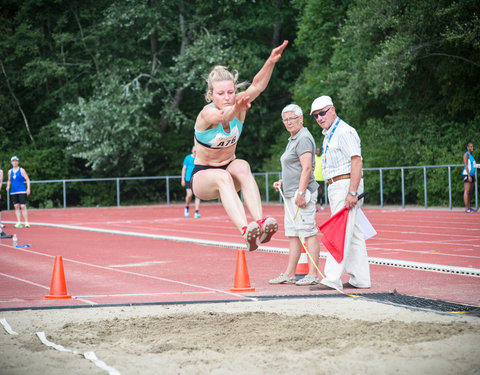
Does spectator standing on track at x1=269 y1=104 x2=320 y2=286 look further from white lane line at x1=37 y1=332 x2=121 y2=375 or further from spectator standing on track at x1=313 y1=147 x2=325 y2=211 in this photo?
spectator standing on track at x1=313 y1=147 x2=325 y2=211

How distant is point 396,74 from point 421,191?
4105 millimetres

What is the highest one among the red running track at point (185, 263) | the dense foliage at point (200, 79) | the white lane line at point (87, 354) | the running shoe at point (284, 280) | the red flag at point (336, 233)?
the dense foliage at point (200, 79)

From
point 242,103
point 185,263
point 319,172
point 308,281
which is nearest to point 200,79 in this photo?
point 319,172

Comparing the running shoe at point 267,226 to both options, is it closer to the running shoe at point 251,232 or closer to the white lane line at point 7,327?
the running shoe at point 251,232

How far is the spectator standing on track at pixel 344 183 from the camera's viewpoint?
8.27m

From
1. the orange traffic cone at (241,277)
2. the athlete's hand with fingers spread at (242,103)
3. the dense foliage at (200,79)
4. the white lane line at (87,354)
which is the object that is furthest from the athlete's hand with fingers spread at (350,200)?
the dense foliage at (200,79)

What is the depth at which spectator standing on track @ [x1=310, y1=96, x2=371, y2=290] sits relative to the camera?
827 cm

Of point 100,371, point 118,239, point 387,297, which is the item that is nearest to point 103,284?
point 387,297

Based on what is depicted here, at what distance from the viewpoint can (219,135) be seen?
7.11 m

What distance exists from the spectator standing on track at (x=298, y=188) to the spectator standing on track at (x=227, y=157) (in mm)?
1335

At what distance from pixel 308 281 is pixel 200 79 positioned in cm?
2456

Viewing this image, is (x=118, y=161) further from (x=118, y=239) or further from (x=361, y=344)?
(x=361, y=344)

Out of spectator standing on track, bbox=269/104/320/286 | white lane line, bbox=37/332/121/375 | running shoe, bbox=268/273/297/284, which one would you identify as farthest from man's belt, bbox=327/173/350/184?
white lane line, bbox=37/332/121/375

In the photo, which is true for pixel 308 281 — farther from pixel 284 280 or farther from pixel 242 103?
pixel 242 103
